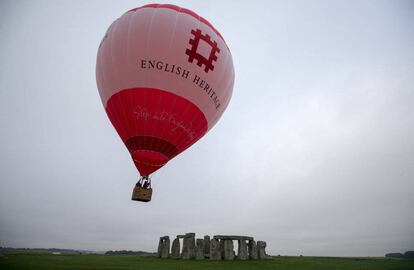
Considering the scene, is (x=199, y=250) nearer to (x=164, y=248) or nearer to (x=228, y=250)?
(x=228, y=250)

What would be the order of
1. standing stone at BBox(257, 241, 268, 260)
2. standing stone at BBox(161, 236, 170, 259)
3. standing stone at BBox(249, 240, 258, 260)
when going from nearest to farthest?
standing stone at BBox(249, 240, 258, 260)
standing stone at BBox(257, 241, 268, 260)
standing stone at BBox(161, 236, 170, 259)

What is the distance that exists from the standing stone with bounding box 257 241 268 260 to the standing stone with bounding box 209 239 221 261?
12.1 ft

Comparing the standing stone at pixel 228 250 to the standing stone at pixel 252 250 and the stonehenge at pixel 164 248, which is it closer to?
the standing stone at pixel 252 250

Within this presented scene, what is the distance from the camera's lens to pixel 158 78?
39.6ft

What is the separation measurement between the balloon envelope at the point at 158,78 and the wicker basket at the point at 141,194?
0.77m

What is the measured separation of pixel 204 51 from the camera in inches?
497

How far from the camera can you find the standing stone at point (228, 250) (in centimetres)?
2001

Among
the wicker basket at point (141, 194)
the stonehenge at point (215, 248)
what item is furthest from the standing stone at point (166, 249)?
the wicker basket at point (141, 194)

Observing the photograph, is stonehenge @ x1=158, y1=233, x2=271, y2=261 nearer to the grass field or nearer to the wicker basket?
the grass field

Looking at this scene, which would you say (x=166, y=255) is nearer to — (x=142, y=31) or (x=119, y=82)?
(x=119, y=82)

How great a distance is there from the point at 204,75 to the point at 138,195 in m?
6.29

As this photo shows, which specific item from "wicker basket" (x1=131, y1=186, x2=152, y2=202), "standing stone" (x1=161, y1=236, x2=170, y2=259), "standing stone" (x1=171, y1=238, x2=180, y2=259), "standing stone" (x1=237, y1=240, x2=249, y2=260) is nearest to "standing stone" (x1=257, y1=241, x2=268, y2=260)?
"standing stone" (x1=237, y1=240, x2=249, y2=260)

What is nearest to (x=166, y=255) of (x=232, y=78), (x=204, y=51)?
(x=232, y=78)

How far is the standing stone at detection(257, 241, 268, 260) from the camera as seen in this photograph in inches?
849
